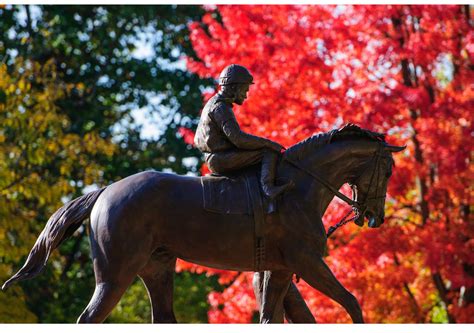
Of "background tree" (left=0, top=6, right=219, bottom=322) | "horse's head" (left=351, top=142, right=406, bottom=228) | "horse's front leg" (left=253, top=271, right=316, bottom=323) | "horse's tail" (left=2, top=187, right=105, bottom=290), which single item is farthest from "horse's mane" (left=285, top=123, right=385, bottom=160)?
"background tree" (left=0, top=6, right=219, bottom=322)

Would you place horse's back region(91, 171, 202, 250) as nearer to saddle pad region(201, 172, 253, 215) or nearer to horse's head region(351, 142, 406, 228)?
saddle pad region(201, 172, 253, 215)

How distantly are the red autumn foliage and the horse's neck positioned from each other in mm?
4593

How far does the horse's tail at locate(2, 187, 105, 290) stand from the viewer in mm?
6578

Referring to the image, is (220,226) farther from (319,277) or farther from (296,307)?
(296,307)

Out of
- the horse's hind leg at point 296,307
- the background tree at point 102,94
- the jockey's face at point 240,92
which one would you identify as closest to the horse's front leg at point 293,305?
the horse's hind leg at point 296,307

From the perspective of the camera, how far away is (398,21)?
1247cm

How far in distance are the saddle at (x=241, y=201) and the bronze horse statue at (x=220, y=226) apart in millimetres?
44

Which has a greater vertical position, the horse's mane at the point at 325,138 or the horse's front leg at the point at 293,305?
the horse's mane at the point at 325,138

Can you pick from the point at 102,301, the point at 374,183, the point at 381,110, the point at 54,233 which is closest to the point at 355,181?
the point at 374,183

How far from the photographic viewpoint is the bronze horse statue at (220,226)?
646cm

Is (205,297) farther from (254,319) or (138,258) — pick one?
(138,258)

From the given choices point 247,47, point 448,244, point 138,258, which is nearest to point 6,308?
point 247,47

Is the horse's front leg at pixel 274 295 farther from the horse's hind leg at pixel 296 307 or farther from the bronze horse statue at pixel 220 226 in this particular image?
the horse's hind leg at pixel 296 307

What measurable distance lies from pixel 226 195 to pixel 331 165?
82cm
